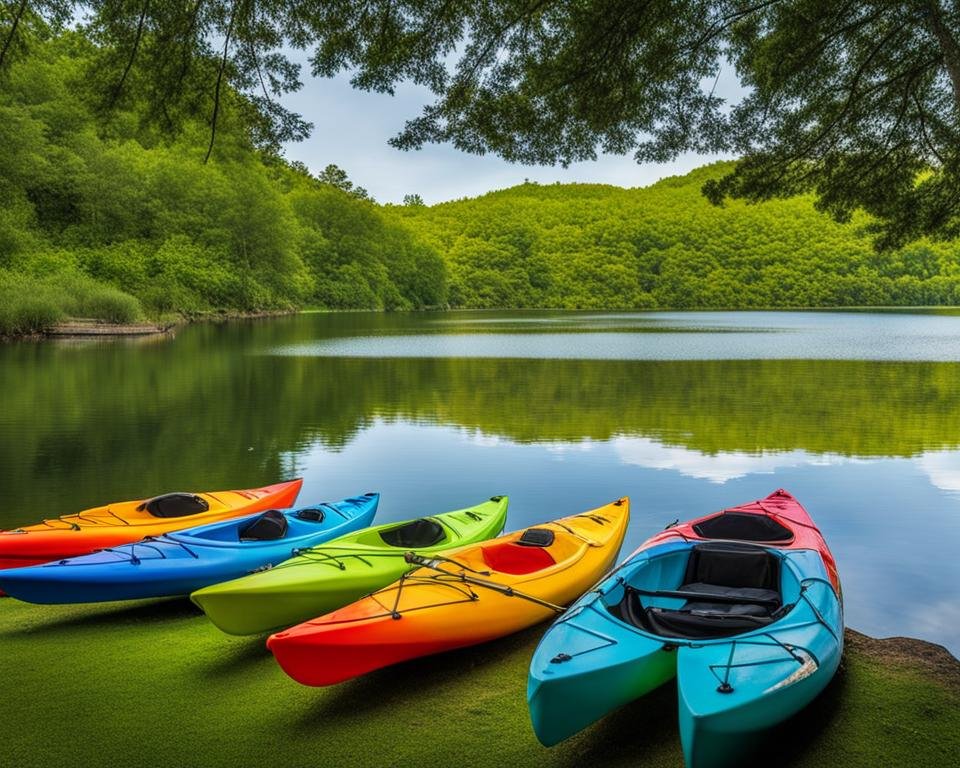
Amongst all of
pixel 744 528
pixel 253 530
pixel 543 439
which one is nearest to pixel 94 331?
pixel 543 439

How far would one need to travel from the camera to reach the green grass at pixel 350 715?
3578 millimetres

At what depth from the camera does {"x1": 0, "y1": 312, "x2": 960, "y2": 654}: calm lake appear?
8461 mm

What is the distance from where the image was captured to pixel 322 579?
4.94m

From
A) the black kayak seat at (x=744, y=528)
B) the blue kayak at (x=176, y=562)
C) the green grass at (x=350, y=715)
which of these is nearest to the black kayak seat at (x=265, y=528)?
the blue kayak at (x=176, y=562)

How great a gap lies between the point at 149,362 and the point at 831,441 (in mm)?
20710

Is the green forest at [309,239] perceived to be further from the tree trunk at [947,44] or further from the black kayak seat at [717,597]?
the tree trunk at [947,44]

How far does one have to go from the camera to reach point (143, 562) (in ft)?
17.2

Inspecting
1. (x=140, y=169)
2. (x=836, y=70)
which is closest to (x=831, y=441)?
(x=836, y=70)

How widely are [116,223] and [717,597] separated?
53.9 metres

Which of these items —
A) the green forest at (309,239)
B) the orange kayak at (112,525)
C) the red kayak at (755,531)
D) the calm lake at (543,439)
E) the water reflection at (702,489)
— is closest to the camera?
the red kayak at (755,531)

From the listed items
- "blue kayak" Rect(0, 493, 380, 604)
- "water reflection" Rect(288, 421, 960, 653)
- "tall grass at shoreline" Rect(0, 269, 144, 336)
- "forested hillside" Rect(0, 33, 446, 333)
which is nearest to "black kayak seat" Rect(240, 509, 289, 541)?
"blue kayak" Rect(0, 493, 380, 604)

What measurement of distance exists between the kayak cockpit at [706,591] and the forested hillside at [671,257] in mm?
97117

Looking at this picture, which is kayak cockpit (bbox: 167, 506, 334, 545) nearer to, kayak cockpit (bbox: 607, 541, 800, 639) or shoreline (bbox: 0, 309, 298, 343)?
kayak cockpit (bbox: 607, 541, 800, 639)

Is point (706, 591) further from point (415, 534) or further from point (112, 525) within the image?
point (112, 525)
